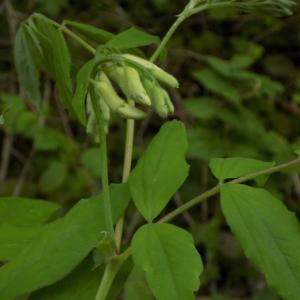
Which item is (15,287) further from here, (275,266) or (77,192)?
(77,192)

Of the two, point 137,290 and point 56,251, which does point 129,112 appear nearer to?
point 56,251

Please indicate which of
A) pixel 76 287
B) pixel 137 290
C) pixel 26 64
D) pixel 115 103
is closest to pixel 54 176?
pixel 137 290

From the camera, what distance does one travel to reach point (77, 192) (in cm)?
269

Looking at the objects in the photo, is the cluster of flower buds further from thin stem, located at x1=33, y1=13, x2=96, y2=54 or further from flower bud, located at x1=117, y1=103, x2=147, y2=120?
thin stem, located at x1=33, y1=13, x2=96, y2=54

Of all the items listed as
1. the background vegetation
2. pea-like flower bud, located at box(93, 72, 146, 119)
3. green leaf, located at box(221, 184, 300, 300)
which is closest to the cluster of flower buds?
pea-like flower bud, located at box(93, 72, 146, 119)

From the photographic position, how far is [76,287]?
1297 mm

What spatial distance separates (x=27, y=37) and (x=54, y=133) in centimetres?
139

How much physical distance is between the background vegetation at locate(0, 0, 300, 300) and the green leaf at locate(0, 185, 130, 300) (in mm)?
1048

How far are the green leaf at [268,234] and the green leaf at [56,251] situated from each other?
0.26 meters

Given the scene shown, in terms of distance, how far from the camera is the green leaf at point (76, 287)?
4.21 ft

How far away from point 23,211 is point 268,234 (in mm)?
585

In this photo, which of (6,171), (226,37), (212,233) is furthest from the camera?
(226,37)

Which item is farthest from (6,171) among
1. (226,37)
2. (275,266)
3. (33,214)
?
(275,266)

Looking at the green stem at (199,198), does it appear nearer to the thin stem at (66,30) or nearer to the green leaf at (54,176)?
the thin stem at (66,30)
